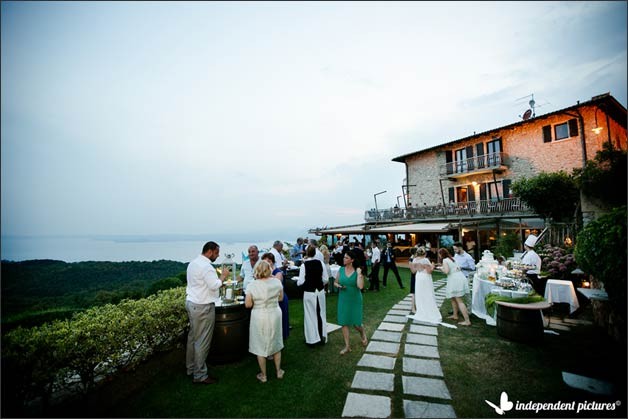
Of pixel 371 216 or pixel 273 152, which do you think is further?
pixel 371 216

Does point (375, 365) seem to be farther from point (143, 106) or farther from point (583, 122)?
point (583, 122)

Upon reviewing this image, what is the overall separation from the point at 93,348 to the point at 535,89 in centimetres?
2477

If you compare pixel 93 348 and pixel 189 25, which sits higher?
pixel 189 25

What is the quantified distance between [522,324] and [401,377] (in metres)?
2.75

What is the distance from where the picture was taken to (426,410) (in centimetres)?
276

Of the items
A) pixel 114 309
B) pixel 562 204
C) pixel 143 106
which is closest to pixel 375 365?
pixel 114 309

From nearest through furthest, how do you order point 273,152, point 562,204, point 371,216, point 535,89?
point 562,204
point 535,89
point 273,152
point 371,216

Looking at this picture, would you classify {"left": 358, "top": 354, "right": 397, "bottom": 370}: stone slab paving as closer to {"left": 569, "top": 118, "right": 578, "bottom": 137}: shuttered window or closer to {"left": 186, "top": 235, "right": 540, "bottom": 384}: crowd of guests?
{"left": 186, "top": 235, "right": 540, "bottom": 384}: crowd of guests

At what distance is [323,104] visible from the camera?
57.9 feet

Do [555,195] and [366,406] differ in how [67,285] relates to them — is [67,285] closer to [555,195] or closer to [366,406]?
[366,406]

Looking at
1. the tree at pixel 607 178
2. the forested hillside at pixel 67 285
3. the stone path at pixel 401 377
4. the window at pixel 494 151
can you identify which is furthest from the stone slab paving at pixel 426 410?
the window at pixel 494 151

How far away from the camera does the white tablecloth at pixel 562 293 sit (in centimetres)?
595

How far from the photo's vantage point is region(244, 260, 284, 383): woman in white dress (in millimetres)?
3381

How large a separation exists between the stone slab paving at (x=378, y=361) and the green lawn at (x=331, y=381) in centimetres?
10
